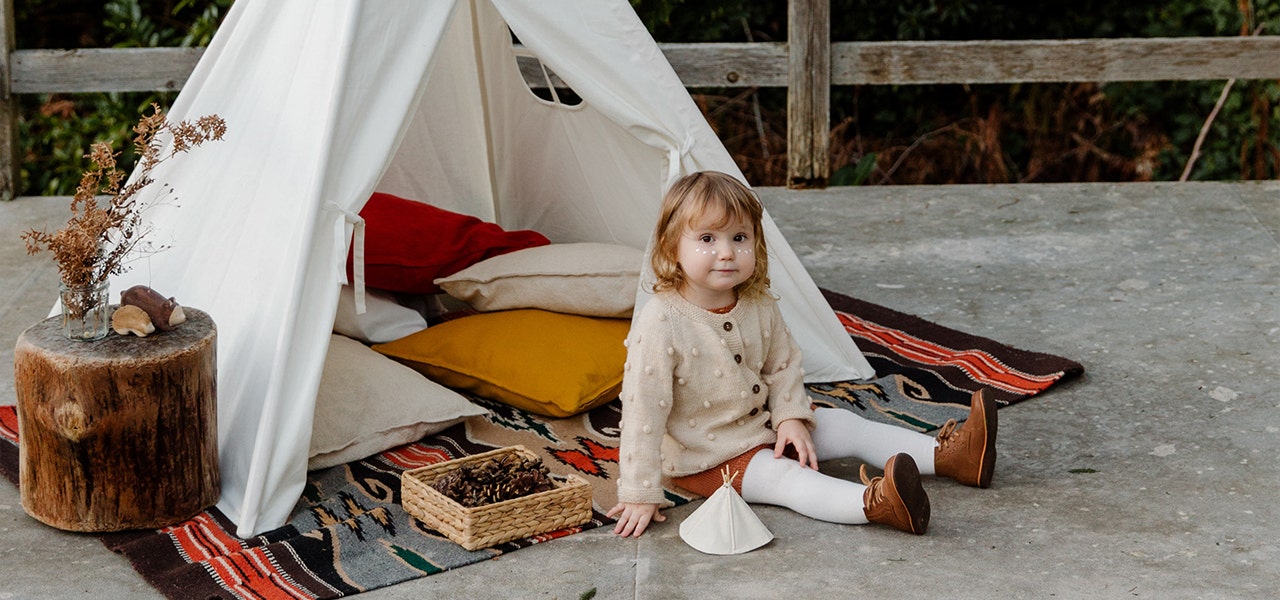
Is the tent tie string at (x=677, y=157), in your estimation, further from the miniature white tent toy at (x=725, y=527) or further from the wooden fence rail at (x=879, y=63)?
the wooden fence rail at (x=879, y=63)

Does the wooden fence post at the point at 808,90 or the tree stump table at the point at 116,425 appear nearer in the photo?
the tree stump table at the point at 116,425

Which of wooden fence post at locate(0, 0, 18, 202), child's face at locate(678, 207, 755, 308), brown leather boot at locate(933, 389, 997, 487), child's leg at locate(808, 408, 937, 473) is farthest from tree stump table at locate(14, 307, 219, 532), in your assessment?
wooden fence post at locate(0, 0, 18, 202)

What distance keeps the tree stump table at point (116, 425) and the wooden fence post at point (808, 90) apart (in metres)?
3.21

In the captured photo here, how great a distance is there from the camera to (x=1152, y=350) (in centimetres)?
366

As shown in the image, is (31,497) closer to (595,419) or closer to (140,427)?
(140,427)

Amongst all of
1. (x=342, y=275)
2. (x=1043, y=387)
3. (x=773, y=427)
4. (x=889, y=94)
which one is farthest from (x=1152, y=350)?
(x=889, y=94)

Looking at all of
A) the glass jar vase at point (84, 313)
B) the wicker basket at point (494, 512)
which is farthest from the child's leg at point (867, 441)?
the glass jar vase at point (84, 313)

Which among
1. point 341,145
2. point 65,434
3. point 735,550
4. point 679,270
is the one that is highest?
point 341,145

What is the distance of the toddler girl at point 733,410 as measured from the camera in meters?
2.61

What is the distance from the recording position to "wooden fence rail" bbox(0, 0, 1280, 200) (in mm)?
5336

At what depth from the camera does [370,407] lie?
3.06 m

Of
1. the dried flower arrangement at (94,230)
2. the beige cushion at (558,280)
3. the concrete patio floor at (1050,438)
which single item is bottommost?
the concrete patio floor at (1050,438)

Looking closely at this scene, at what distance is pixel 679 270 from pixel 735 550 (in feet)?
1.76

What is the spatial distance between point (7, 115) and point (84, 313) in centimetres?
302
